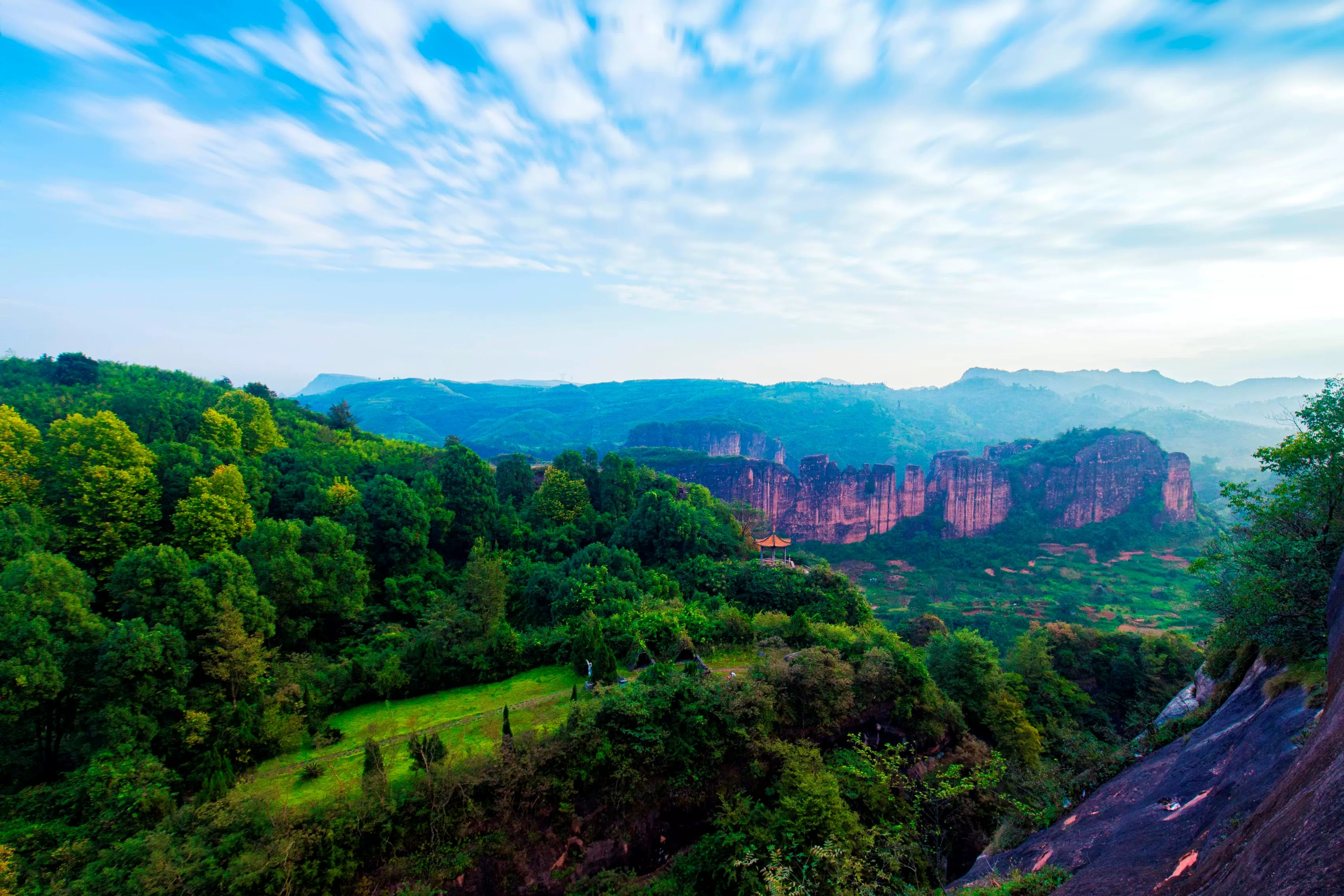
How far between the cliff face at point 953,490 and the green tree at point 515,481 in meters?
46.8

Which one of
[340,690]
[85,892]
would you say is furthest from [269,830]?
[340,690]

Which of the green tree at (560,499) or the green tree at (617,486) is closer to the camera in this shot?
the green tree at (560,499)

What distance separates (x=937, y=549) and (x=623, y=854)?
7436 cm

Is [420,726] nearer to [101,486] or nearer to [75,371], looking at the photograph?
[101,486]

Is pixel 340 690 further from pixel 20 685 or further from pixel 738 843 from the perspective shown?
pixel 738 843

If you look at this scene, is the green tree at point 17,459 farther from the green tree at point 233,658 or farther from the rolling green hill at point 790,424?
the rolling green hill at point 790,424

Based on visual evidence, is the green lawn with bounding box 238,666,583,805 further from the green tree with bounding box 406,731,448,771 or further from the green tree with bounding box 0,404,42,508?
the green tree with bounding box 0,404,42,508

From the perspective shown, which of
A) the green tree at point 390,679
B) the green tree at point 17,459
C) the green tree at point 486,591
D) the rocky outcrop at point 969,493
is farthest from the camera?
the rocky outcrop at point 969,493

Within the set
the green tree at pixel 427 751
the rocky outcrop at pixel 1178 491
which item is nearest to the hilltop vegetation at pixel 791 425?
the rocky outcrop at pixel 1178 491

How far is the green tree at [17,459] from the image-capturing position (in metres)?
23.5

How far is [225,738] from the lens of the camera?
16.0 m

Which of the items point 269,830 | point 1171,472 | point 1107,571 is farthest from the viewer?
point 1171,472

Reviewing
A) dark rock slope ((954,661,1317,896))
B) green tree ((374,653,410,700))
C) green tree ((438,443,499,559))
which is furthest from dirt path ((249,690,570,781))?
green tree ((438,443,499,559))

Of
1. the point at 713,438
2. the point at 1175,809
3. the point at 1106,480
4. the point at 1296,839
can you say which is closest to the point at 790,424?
the point at 713,438
